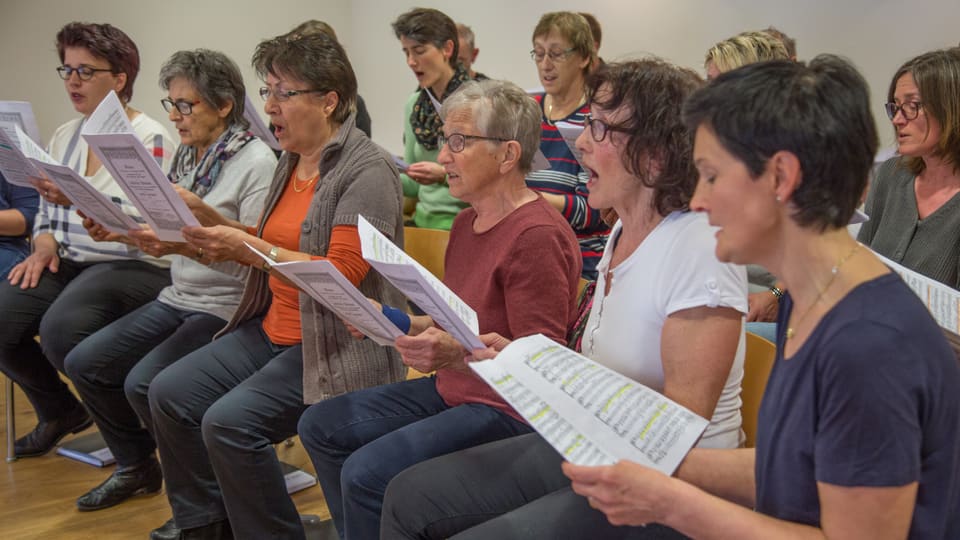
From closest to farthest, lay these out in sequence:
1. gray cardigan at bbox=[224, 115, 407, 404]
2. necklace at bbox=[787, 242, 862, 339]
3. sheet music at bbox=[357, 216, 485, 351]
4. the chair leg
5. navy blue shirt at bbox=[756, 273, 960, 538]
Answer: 1. navy blue shirt at bbox=[756, 273, 960, 538]
2. necklace at bbox=[787, 242, 862, 339]
3. sheet music at bbox=[357, 216, 485, 351]
4. gray cardigan at bbox=[224, 115, 407, 404]
5. the chair leg

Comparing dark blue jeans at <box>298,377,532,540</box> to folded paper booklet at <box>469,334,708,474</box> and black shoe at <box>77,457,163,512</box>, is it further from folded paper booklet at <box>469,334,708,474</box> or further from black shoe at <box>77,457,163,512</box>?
black shoe at <box>77,457,163,512</box>

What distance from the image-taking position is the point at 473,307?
1.98 metres

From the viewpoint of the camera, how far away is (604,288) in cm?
170

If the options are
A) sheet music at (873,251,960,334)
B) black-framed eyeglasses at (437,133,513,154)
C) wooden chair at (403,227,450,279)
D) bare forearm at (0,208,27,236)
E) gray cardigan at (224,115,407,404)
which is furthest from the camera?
bare forearm at (0,208,27,236)

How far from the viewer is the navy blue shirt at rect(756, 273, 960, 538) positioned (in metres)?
1.00

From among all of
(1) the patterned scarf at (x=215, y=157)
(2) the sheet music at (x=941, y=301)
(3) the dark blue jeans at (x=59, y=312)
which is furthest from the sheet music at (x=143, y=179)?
(2) the sheet music at (x=941, y=301)

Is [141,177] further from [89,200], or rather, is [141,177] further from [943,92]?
[943,92]

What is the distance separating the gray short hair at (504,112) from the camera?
2.12 m

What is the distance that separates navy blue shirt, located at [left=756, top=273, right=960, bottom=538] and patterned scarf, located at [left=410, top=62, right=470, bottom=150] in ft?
9.21

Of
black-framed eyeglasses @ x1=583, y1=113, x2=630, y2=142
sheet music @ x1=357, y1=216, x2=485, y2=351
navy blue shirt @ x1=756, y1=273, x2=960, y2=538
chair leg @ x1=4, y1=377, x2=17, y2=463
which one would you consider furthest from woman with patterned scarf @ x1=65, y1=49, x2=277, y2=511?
navy blue shirt @ x1=756, y1=273, x2=960, y2=538

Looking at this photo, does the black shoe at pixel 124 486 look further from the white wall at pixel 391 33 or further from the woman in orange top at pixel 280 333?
the white wall at pixel 391 33

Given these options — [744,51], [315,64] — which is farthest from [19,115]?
[744,51]

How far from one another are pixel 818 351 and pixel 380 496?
107 cm

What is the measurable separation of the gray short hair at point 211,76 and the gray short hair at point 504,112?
3.63ft
